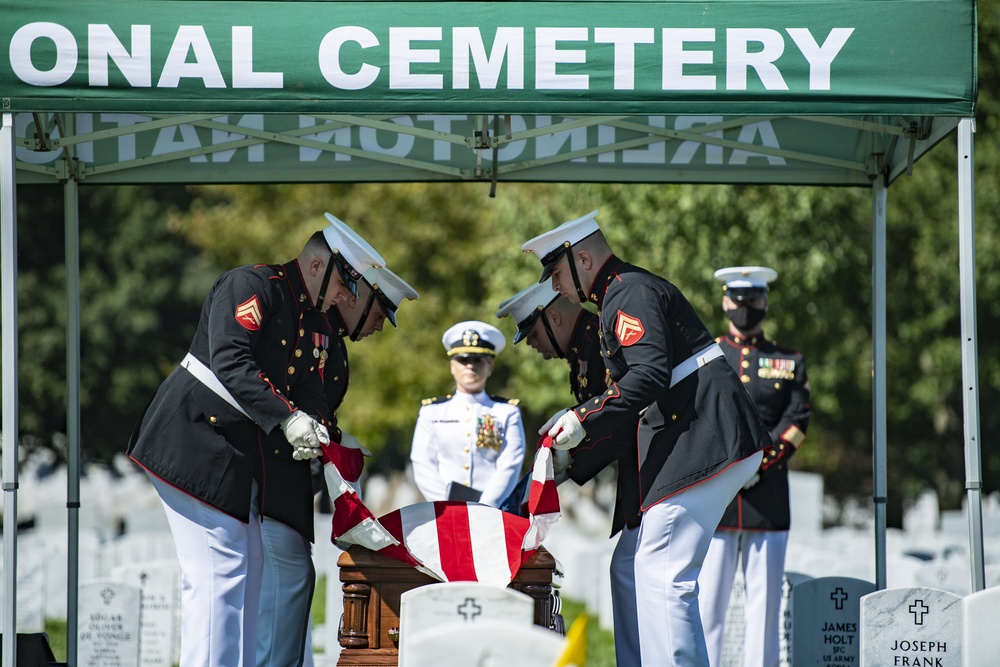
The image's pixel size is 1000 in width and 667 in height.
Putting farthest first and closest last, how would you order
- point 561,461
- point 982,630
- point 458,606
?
point 561,461 < point 982,630 < point 458,606

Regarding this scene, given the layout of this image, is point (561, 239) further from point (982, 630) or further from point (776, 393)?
point (776, 393)

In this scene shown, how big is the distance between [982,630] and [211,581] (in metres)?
3.15

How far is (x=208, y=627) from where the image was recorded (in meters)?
5.64

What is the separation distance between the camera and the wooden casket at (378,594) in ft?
18.3

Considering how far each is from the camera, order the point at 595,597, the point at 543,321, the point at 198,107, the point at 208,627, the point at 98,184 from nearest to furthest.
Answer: the point at 198,107, the point at 208,627, the point at 543,321, the point at 98,184, the point at 595,597

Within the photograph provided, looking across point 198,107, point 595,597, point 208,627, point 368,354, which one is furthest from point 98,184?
point 368,354

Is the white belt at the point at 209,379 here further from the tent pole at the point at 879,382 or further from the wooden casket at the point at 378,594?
the tent pole at the point at 879,382

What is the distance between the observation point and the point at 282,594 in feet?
19.5

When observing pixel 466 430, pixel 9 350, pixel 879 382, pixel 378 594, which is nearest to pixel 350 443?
pixel 378 594

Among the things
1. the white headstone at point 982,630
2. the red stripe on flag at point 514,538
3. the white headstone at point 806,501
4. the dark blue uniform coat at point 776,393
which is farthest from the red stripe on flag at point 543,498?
the white headstone at point 806,501

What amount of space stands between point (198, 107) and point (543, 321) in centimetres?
221

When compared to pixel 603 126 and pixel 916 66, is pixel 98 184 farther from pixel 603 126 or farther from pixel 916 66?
pixel 916 66

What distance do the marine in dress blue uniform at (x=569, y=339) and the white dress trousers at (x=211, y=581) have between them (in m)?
1.55

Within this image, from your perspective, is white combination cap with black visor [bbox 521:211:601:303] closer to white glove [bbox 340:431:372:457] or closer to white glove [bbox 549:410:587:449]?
white glove [bbox 549:410:587:449]
